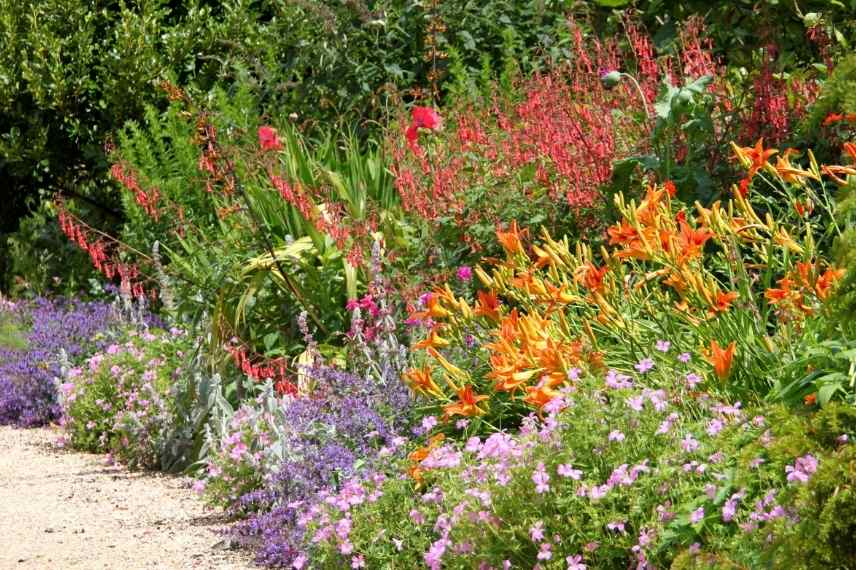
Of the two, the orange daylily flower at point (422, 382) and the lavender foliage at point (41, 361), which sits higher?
the orange daylily flower at point (422, 382)

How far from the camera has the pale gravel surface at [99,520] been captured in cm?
496

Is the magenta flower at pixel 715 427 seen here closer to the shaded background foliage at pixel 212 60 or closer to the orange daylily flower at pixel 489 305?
the orange daylily flower at pixel 489 305

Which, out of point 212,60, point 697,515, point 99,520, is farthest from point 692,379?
point 212,60

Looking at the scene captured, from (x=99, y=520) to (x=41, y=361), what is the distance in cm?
323

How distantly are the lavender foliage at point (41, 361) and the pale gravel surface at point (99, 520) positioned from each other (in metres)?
1.27

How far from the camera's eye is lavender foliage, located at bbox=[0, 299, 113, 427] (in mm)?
8484

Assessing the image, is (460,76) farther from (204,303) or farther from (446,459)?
(446,459)

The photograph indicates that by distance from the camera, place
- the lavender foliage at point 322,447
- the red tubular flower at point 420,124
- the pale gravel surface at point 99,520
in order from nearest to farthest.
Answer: the lavender foliage at point 322,447 → the pale gravel surface at point 99,520 → the red tubular flower at point 420,124

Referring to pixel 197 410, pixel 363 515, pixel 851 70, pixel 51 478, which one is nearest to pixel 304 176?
pixel 197 410

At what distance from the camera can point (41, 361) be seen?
339 inches

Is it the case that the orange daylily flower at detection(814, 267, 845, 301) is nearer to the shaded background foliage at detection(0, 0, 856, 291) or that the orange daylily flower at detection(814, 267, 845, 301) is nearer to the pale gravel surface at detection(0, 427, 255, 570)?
the pale gravel surface at detection(0, 427, 255, 570)

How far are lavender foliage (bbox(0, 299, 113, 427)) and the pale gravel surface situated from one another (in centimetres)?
127

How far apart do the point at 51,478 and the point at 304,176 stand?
86.2 inches

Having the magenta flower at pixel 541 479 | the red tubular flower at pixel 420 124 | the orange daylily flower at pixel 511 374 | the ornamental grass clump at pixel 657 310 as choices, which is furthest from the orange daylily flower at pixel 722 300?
the red tubular flower at pixel 420 124
